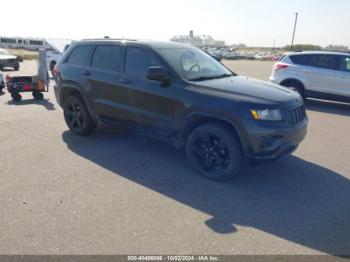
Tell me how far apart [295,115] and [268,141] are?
0.63 metres

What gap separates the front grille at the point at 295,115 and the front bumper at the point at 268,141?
0.24ft

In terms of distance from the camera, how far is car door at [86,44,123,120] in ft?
17.0

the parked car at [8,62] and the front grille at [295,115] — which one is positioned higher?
the front grille at [295,115]

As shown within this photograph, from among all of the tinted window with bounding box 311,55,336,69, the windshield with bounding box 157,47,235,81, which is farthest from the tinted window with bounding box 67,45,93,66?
the tinted window with bounding box 311,55,336,69

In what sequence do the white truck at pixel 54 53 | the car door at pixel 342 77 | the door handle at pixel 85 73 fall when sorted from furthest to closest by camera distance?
the white truck at pixel 54 53 < the car door at pixel 342 77 < the door handle at pixel 85 73

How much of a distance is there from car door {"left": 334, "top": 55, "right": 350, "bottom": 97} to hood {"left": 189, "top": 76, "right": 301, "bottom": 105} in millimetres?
5878

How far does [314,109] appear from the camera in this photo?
947 cm

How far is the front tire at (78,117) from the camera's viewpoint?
588cm

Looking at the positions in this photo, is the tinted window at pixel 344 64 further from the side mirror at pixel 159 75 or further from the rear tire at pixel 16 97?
the rear tire at pixel 16 97

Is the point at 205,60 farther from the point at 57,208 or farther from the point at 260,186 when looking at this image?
the point at 57,208

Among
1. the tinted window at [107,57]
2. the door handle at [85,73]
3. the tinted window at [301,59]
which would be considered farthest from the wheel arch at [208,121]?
the tinted window at [301,59]

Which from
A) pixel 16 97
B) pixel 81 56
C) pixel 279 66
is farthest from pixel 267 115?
pixel 16 97

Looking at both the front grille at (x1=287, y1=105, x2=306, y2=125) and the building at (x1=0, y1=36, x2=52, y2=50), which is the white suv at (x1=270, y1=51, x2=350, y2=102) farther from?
the building at (x1=0, y1=36, x2=52, y2=50)

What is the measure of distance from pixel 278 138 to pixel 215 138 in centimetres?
82
